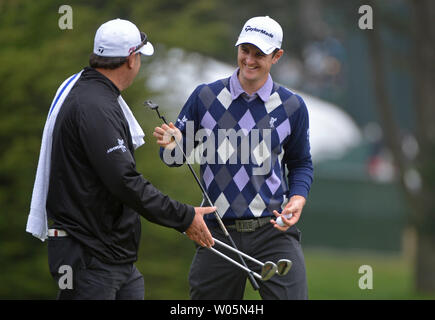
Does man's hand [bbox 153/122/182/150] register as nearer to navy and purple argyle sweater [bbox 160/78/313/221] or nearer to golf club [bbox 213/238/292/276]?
navy and purple argyle sweater [bbox 160/78/313/221]

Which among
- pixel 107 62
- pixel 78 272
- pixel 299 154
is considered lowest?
pixel 78 272

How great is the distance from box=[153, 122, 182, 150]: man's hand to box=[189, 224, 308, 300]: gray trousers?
628 millimetres

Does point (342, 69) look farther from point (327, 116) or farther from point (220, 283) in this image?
point (220, 283)

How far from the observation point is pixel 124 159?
14.0ft

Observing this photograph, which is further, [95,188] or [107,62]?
[107,62]

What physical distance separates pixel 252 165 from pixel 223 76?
8375mm

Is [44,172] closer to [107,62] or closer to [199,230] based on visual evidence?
[107,62]

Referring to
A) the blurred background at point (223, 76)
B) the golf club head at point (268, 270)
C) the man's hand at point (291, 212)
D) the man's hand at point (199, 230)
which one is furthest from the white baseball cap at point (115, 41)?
the blurred background at point (223, 76)

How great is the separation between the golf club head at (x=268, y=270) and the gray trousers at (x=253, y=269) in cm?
13

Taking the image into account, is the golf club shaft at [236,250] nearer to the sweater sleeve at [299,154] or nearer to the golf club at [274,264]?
the golf club at [274,264]

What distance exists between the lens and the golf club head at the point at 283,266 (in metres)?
4.93

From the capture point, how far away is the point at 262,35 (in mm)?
5090

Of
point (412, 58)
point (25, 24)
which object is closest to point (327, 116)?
point (412, 58)

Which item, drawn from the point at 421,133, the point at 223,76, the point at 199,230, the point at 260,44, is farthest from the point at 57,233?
the point at 421,133
